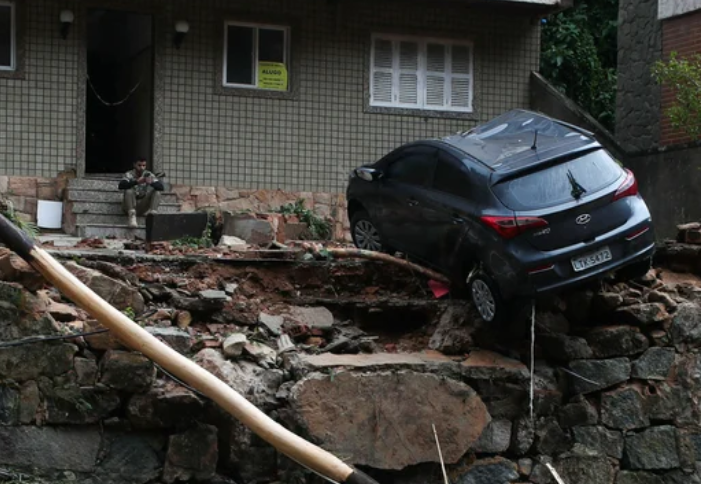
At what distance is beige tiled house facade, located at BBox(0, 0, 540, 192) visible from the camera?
786 inches

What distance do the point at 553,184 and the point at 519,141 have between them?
3.54 ft

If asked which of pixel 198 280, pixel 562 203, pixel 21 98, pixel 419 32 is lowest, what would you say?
pixel 198 280

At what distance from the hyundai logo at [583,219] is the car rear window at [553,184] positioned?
233 millimetres

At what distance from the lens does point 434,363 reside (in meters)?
13.5

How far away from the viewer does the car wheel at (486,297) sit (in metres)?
13.6

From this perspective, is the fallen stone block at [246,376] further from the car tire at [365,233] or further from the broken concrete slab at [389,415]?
the car tire at [365,233]

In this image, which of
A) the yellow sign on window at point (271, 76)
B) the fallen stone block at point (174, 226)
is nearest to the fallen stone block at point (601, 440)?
the fallen stone block at point (174, 226)

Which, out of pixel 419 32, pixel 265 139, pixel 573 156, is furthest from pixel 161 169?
pixel 573 156

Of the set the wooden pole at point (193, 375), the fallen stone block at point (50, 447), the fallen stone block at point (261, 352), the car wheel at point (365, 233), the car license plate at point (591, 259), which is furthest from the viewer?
the car wheel at point (365, 233)

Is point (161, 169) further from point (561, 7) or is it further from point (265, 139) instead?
point (561, 7)

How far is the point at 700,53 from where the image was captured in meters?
22.1

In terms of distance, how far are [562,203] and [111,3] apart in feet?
31.9

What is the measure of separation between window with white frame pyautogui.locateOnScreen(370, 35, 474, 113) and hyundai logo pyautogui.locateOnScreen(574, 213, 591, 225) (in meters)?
8.70

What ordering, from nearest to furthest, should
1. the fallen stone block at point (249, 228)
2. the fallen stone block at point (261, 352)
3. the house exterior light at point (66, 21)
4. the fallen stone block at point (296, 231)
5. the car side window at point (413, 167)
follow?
the fallen stone block at point (261, 352)
the car side window at point (413, 167)
the fallen stone block at point (249, 228)
the fallen stone block at point (296, 231)
the house exterior light at point (66, 21)
